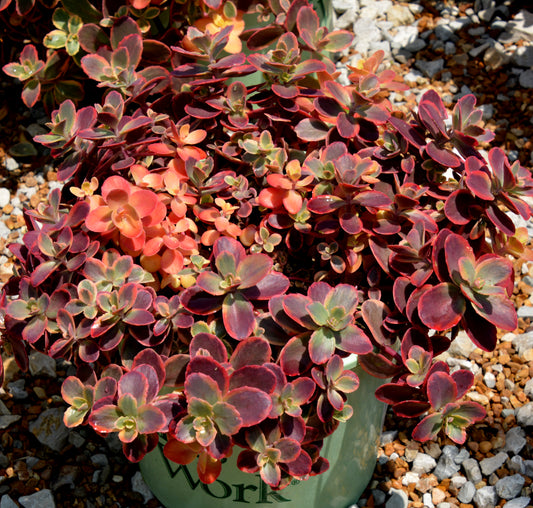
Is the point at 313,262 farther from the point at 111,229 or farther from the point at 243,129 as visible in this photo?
the point at 111,229

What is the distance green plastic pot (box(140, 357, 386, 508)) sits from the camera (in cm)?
141

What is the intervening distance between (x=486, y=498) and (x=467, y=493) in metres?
0.05

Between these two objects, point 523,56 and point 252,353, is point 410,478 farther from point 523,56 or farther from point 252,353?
point 523,56

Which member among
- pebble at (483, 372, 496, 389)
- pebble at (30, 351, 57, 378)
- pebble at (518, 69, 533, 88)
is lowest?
pebble at (30, 351, 57, 378)

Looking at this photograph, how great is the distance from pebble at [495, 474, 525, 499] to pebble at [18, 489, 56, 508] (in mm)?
1141

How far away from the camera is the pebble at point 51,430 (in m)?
1.87

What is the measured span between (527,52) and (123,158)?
2.04 m

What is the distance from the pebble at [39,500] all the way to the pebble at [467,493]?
1.04 meters

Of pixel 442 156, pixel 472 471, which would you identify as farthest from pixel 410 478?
pixel 442 156

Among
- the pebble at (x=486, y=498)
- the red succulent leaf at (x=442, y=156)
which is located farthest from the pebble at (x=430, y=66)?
the pebble at (x=486, y=498)

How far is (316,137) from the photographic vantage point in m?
1.43

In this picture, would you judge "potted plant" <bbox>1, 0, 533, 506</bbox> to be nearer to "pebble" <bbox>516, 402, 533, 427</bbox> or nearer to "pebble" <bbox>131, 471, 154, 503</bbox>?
"pebble" <bbox>131, 471, 154, 503</bbox>

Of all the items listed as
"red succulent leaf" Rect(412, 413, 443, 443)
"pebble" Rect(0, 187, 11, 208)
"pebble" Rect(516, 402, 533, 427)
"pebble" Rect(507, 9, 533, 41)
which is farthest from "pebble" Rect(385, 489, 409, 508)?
"pebble" Rect(507, 9, 533, 41)

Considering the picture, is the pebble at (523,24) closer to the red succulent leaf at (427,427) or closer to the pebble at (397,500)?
the pebble at (397,500)
